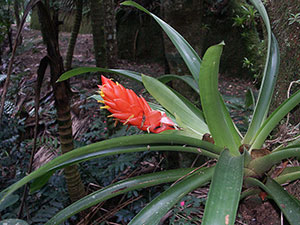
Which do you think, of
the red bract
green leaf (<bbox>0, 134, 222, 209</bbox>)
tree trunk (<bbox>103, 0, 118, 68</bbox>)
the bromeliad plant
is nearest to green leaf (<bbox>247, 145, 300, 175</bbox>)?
the bromeliad plant

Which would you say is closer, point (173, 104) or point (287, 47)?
point (173, 104)

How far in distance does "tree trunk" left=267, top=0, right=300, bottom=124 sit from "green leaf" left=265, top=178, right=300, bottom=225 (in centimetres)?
45

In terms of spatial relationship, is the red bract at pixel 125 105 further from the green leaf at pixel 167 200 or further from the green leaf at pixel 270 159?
the green leaf at pixel 270 159

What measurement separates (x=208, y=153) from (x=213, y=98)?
212 millimetres

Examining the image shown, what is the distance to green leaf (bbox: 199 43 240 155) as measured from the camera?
A: 48 centimetres

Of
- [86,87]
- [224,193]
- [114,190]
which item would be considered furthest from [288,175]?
[86,87]

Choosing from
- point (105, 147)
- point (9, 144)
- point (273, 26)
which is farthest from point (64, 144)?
point (273, 26)

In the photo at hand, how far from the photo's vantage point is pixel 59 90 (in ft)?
2.85

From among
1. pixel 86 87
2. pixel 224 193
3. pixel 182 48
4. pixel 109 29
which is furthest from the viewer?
pixel 86 87

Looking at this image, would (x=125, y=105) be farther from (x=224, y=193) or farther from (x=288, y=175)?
(x=288, y=175)

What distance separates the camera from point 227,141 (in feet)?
2.07

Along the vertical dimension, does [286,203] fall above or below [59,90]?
below

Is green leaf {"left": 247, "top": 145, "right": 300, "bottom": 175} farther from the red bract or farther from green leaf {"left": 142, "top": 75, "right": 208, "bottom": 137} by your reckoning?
the red bract

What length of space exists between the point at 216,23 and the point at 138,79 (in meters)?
3.10
